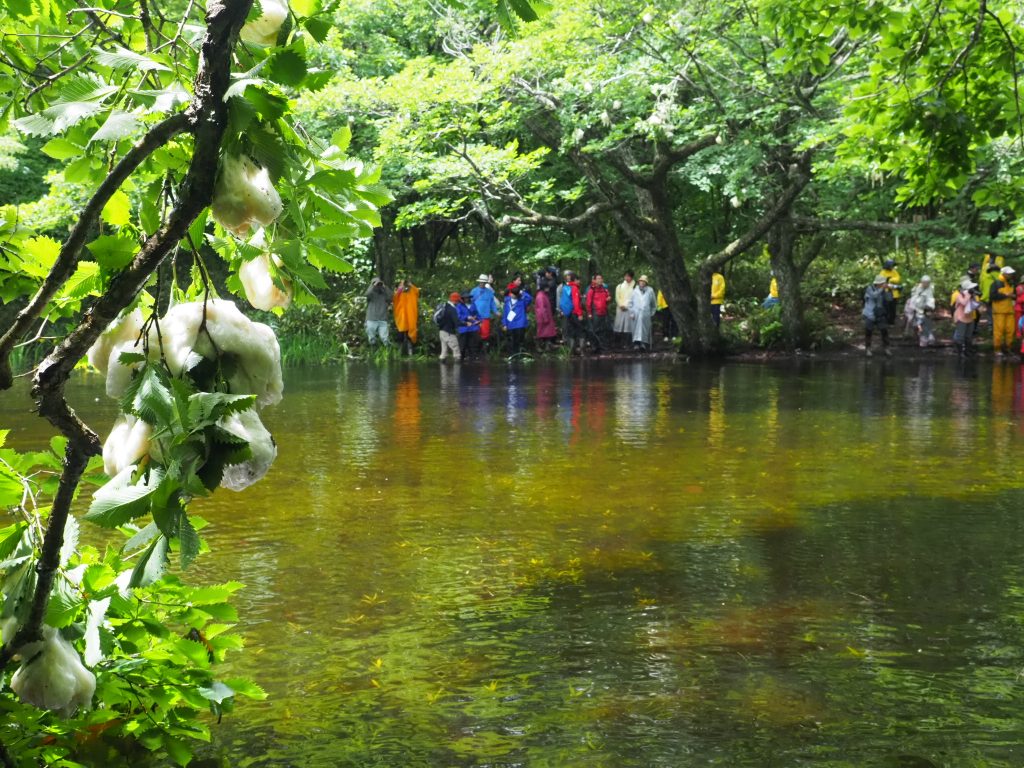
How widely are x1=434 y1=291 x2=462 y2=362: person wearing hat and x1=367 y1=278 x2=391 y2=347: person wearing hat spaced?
1977 mm

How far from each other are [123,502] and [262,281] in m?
0.46

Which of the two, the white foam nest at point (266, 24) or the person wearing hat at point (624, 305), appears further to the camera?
the person wearing hat at point (624, 305)

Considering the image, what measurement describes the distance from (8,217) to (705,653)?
3.19 metres

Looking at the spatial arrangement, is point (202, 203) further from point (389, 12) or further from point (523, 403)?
point (389, 12)

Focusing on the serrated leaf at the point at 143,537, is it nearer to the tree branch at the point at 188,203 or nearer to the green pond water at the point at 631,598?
the tree branch at the point at 188,203

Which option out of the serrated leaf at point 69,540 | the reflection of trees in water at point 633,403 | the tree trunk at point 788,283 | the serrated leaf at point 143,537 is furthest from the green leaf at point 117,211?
the tree trunk at point 788,283

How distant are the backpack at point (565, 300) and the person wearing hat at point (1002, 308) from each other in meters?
8.84

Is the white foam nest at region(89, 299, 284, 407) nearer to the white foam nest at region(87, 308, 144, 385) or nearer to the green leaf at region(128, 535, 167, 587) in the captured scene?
the white foam nest at region(87, 308, 144, 385)

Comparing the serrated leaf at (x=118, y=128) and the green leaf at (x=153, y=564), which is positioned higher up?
the serrated leaf at (x=118, y=128)

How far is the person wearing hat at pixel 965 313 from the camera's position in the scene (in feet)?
82.4

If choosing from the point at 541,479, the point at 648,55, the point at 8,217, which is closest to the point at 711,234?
the point at 648,55

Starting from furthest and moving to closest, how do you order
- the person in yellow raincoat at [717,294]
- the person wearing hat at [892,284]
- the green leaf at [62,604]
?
1. the person in yellow raincoat at [717,294]
2. the person wearing hat at [892,284]
3. the green leaf at [62,604]

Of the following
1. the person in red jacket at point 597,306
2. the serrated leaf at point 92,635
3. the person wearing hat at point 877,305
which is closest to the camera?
the serrated leaf at point 92,635

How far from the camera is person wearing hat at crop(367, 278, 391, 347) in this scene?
2814 cm
